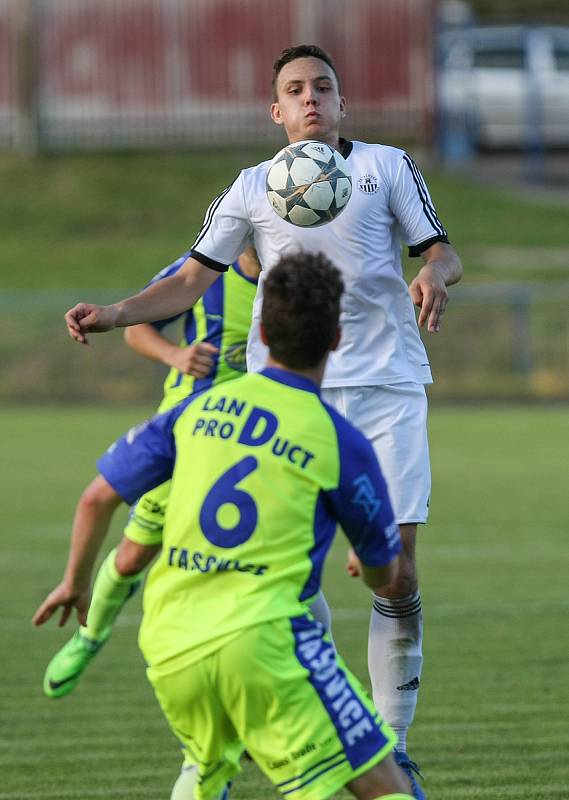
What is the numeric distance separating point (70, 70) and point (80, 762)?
1122 inches

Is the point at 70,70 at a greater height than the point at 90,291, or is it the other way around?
the point at 70,70

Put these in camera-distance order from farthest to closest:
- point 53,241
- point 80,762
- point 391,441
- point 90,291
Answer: point 53,241 < point 90,291 < point 80,762 < point 391,441

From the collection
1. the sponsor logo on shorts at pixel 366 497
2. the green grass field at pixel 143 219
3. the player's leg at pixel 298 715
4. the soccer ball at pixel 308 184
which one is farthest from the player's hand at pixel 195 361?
the green grass field at pixel 143 219

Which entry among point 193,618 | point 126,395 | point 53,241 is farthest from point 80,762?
point 53,241

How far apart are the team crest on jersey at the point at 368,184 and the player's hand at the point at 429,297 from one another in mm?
504

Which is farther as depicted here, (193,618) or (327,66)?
(327,66)

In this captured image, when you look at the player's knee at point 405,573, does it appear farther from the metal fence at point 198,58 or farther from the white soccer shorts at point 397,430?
the metal fence at point 198,58

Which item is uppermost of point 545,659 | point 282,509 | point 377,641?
point 282,509

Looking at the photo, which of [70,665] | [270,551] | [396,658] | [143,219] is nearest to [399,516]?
[396,658]

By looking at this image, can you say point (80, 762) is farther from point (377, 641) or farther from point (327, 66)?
point (327, 66)

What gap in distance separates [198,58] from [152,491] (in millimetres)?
28810

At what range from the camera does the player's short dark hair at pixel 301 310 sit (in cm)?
380

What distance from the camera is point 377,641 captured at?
545cm

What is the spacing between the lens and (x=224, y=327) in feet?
23.7
